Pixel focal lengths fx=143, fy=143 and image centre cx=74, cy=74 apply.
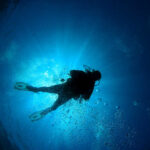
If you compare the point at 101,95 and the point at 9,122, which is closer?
the point at 101,95

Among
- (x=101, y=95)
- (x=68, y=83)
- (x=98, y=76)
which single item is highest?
(x=68, y=83)

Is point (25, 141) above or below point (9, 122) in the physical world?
below

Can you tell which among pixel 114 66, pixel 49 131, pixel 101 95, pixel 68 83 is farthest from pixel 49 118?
pixel 68 83

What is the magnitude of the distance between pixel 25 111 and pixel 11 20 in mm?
14000

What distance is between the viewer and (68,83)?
5.52 m

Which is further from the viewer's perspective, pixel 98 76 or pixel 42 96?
pixel 42 96

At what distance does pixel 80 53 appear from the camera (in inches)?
559

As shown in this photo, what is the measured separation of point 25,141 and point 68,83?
98.0 ft

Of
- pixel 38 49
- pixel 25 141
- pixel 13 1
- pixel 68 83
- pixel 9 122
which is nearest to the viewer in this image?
pixel 68 83

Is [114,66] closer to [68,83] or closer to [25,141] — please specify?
[68,83]

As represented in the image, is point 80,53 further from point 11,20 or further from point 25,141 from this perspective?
point 25,141

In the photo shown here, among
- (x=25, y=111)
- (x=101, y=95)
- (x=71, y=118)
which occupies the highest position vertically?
(x=25, y=111)

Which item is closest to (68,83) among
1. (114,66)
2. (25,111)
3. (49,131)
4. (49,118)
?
(114,66)

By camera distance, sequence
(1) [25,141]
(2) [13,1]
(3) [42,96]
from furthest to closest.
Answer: (1) [25,141]
(3) [42,96]
(2) [13,1]
